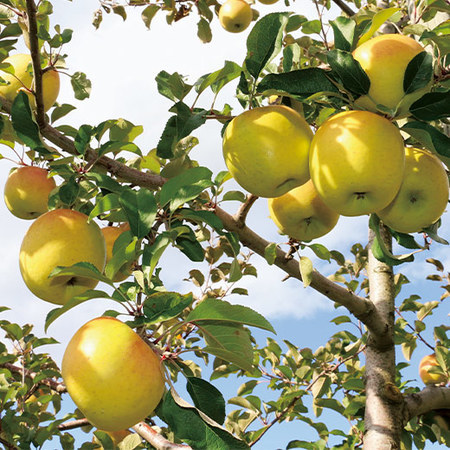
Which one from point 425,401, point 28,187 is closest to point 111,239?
point 28,187

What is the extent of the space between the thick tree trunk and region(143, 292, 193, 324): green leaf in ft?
4.59

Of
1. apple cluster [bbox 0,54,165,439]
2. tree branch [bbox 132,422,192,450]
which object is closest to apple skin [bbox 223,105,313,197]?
apple cluster [bbox 0,54,165,439]

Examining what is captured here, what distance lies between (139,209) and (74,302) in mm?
306

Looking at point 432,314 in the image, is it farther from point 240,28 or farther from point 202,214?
point 240,28

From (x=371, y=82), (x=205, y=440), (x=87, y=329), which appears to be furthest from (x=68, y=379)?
(x=371, y=82)

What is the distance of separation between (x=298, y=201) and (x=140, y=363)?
96cm

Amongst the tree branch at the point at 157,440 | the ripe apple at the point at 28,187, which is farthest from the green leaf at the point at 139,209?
the ripe apple at the point at 28,187

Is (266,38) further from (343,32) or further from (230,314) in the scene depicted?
(230,314)

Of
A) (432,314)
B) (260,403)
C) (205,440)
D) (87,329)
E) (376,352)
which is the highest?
(432,314)

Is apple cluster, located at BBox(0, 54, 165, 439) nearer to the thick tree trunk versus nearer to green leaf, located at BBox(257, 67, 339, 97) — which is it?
green leaf, located at BBox(257, 67, 339, 97)

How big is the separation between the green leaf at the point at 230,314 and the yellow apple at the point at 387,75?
606mm

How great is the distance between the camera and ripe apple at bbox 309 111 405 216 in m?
1.29

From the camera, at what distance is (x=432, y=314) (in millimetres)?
3715

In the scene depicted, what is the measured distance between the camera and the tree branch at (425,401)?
247cm
